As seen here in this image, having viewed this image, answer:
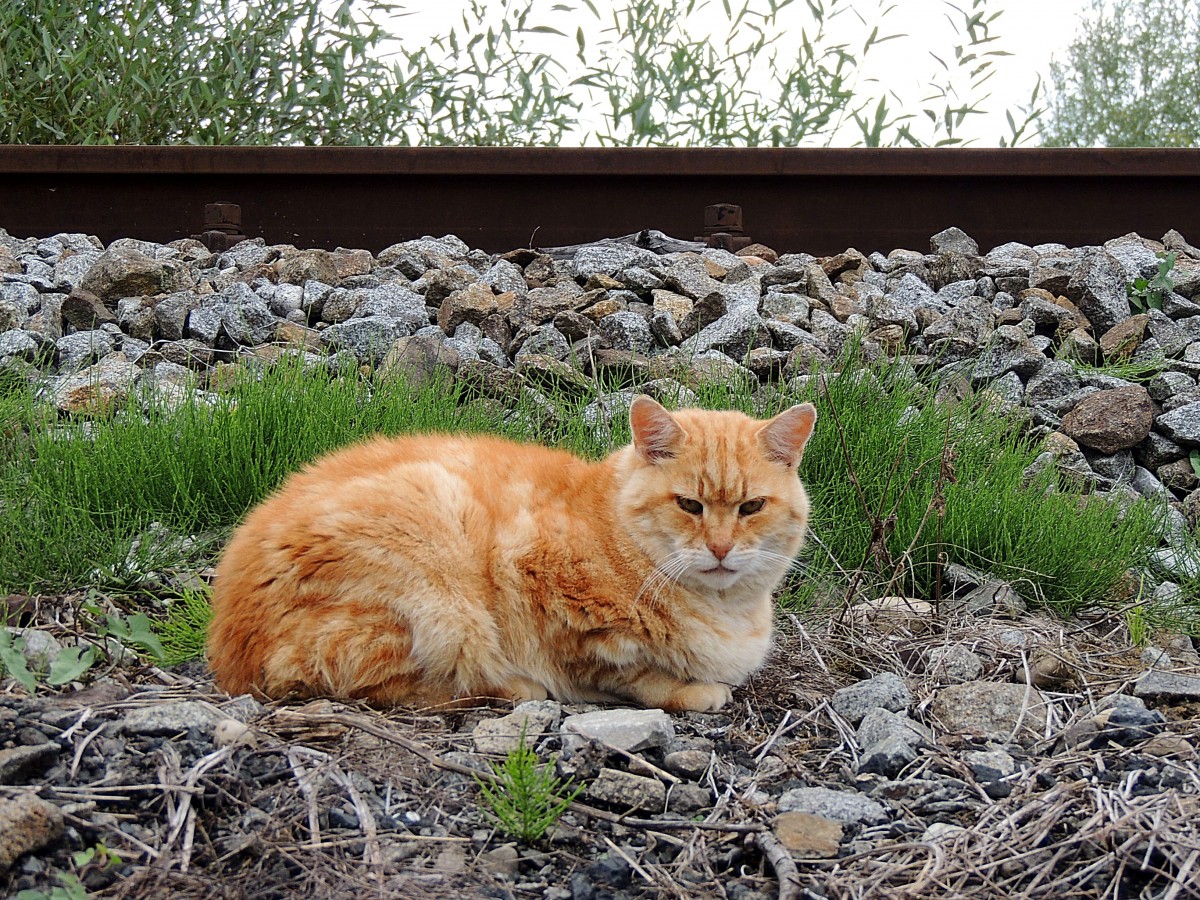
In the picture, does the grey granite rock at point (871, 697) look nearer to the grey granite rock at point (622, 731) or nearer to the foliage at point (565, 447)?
the grey granite rock at point (622, 731)

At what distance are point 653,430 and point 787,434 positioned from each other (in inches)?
14.5

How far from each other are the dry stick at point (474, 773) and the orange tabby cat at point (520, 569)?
27 centimetres

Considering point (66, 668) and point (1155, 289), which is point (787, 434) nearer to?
point (66, 668)

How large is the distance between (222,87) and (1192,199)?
6294 millimetres

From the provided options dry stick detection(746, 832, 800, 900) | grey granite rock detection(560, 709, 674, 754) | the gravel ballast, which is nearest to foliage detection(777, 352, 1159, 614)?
the gravel ballast

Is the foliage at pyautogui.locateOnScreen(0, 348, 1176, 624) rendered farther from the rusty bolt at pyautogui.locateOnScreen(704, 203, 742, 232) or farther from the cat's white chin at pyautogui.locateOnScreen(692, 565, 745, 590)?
the rusty bolt at pyautogui.locateOnScreen(704, 203, 742, 232)

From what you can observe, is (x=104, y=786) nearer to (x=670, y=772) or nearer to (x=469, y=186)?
(x=670, y=772)

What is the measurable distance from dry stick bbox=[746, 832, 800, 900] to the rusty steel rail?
4.33 meters

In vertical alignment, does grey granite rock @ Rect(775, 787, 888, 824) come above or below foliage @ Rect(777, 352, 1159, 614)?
below

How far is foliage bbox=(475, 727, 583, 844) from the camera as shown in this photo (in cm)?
197

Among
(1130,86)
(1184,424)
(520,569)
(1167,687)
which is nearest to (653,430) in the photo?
(520,569)

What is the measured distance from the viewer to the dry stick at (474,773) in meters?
2.04

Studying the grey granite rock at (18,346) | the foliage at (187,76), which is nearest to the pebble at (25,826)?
the grey granite rock at (18,346)

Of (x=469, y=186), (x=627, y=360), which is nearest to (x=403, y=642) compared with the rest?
(x=627, y=360)
